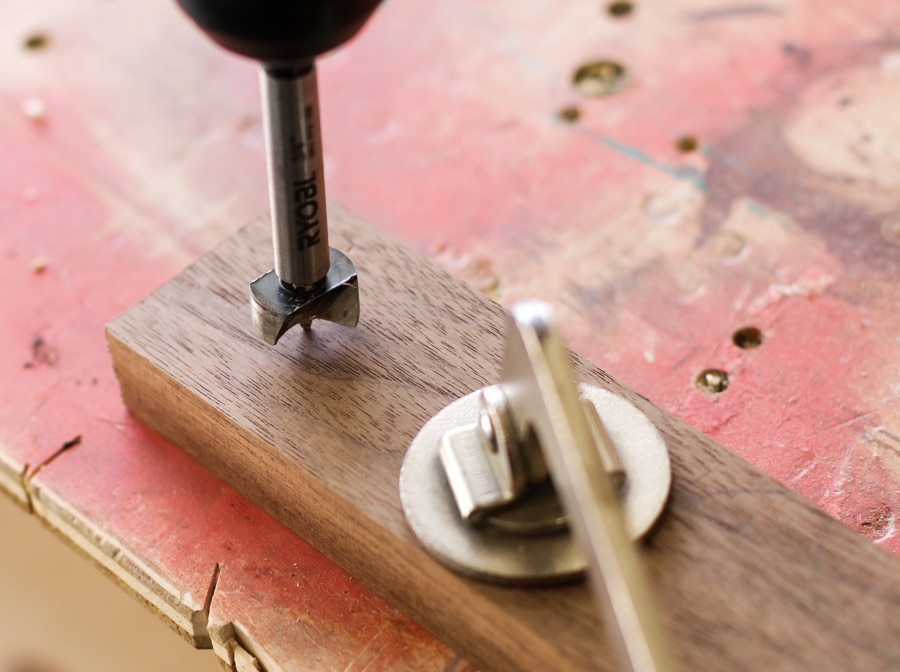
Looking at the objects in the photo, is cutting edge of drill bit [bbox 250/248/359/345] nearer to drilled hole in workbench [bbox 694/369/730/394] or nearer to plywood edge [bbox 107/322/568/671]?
plywood edge [bbox 107/322/568/671]

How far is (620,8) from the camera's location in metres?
0.97

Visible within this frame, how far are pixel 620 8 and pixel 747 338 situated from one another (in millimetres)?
400

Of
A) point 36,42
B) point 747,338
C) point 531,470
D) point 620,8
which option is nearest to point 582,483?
point 531,470

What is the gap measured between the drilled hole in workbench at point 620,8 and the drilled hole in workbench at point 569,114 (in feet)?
0.45

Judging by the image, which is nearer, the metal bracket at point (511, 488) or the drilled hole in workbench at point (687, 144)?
the metal bracket at point (511, 488)

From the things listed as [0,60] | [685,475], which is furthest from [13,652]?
[685,475]

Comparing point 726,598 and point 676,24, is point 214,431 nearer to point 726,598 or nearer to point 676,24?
point 726,598

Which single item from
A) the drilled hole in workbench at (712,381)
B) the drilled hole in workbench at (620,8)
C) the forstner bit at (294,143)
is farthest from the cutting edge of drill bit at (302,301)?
the drilled hole in workbench at (620,8)

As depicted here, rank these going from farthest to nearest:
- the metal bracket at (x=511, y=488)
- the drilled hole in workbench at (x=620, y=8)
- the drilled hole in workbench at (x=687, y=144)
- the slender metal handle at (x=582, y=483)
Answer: the drilled hole in workbench at (x=620, y=8) < the drilled hole in workbench at (x=687, y=144) < the metal bracket at (x=511, y=488) < the slender metal handle at (x=582, y=483)

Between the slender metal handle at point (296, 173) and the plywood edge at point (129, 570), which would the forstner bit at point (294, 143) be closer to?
the slender metal handle at point (296, 173)

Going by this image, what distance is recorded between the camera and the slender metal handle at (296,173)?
0.51 m

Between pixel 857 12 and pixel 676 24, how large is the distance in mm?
155

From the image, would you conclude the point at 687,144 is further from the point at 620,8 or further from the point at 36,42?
the point at 36,42

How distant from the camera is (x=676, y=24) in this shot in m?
0.95
